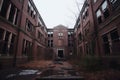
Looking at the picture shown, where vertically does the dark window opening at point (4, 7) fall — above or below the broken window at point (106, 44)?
above

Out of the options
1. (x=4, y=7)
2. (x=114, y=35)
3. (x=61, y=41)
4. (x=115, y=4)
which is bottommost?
(x=114, y=35)

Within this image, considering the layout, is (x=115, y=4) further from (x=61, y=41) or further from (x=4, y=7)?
(x=61, y=41)

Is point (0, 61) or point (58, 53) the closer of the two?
point (0, 61)

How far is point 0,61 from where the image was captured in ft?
27.1

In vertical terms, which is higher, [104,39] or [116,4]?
[116,4]

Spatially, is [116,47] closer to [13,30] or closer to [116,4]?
[116,4]

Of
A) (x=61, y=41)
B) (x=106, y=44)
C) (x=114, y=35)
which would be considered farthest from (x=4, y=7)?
(x=61, y=41)

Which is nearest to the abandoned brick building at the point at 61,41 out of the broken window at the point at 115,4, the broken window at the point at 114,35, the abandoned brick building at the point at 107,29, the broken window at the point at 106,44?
the abandoned brick building at the point at 107,29

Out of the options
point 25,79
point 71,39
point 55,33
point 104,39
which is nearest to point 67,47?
point 71,39

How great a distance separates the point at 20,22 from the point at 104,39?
34.8 ft

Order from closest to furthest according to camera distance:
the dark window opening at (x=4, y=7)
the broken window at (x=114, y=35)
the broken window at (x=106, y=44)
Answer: the broken window at (x=114, y=35)
the dark window opening at (x=4, y=7)
the broken window at (x=106, y=44)

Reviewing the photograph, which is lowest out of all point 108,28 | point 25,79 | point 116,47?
point 25,79

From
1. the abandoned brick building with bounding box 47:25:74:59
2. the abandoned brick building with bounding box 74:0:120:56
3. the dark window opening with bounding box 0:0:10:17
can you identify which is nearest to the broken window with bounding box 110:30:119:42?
the abandoned brick building with bounding box 74:0:120:56

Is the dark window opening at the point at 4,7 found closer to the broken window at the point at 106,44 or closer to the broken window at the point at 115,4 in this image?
the broken window at the point at 115,4
